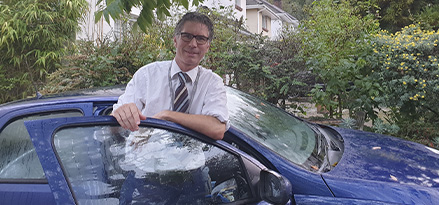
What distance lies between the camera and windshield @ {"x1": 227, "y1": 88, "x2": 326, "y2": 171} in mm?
2316

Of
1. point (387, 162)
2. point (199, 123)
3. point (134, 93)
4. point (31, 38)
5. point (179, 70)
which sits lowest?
point (387, 162)

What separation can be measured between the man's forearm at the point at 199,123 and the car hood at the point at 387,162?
2.23 ft

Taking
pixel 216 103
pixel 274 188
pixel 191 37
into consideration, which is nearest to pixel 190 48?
pixel 191 37

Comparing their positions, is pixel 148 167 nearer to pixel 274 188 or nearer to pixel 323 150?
pixel 274 188

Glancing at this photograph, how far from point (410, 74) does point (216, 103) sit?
4.08 m

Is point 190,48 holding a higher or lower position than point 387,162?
higher

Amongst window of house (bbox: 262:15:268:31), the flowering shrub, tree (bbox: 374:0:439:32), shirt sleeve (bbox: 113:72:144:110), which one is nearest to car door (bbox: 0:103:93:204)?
shirt sleeve (bbox: 113:72:144:110)

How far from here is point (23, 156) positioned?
2182 millimetres

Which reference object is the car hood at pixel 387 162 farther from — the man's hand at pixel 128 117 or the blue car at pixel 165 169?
the man's hand at pixel 128 117

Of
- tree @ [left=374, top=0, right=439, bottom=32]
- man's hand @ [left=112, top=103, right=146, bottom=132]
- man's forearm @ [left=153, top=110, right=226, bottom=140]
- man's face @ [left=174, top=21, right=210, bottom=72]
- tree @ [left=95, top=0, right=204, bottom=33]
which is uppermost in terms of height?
tree @ [left=374, top=0, right=439, bottom=32]

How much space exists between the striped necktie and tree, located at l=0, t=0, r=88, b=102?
6120mm

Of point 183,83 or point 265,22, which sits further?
point 265,22

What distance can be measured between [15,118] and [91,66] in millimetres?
3466

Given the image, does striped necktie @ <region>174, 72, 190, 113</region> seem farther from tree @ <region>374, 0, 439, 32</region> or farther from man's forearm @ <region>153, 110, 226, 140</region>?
tree @ <region>374, 0, 439, 32</region>
